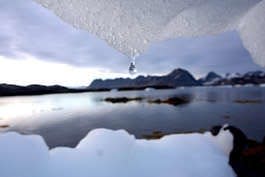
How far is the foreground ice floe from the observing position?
491cm

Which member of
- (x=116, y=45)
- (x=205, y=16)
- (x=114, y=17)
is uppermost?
(x=205, y=16)

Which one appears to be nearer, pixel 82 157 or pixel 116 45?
pixel 116 45

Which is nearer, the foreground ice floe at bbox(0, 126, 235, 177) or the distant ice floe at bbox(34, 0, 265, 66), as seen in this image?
the distant ice floe at bbox(34, 0, 265, 66)

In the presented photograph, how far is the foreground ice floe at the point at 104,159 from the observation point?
4.91m

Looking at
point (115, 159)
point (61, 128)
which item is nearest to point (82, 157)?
point (115, 159)

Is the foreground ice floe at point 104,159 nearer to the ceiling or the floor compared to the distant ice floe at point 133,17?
nearer to the floor

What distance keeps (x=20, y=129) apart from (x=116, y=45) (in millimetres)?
25423

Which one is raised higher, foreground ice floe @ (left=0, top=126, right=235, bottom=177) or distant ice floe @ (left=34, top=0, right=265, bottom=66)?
distant ice floe @ (left=34, top=0, right=265, bottom=66)

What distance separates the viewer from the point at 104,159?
214 inches

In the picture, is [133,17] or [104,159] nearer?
[133,17]

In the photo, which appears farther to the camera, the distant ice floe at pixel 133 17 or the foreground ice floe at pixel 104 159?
the foreground ice floe at pixel 104 159

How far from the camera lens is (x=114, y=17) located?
1454mm

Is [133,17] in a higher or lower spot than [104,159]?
higher

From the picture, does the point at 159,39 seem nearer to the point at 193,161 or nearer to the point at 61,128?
the point at 193,161
